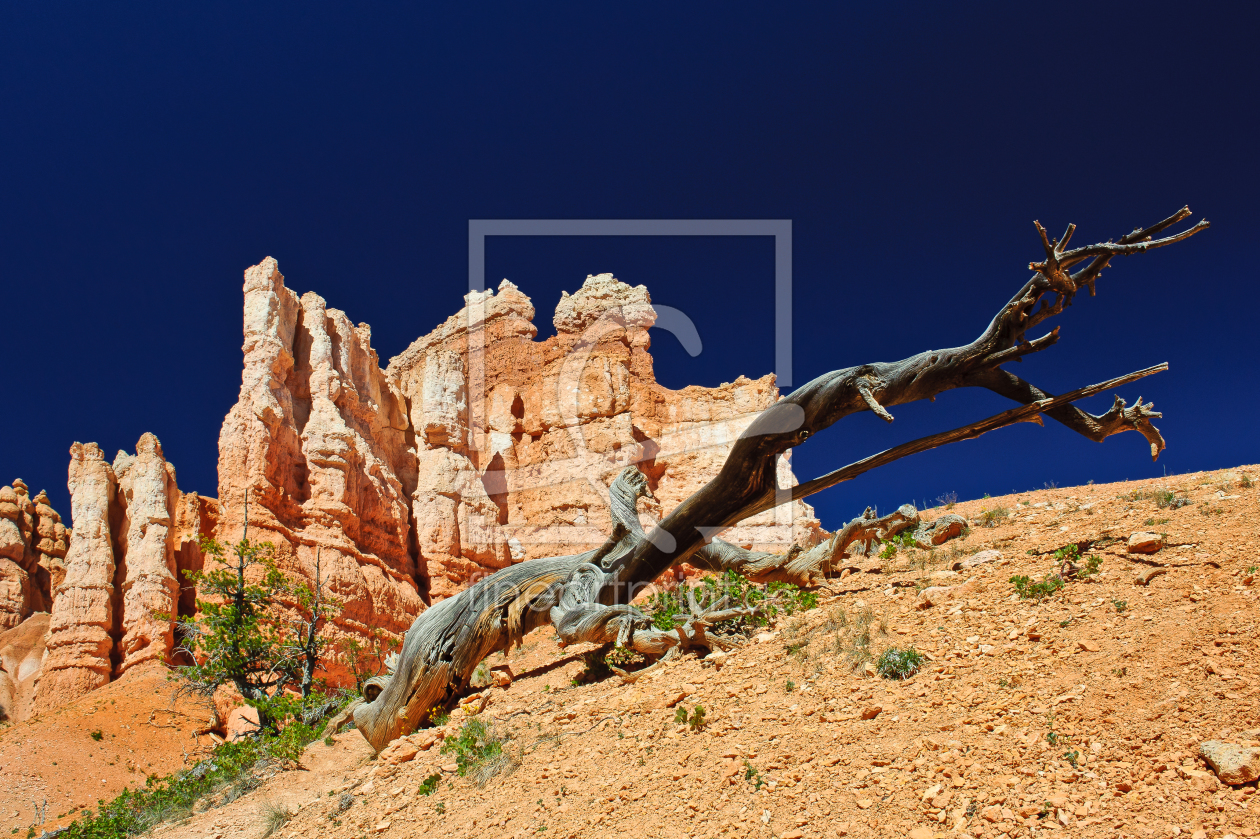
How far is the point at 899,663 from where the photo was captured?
178 inches

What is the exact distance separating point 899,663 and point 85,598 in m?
25.9

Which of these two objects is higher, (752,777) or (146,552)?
(752,777)

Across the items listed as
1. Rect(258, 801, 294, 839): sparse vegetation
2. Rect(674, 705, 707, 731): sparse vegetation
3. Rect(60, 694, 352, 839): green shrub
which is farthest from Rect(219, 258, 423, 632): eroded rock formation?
Rect(674, 705, 707, 731): sparse vegetation

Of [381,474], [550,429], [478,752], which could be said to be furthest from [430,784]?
[550,429]

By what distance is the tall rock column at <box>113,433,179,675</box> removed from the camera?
2089cm

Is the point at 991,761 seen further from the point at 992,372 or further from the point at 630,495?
the point at 630,495

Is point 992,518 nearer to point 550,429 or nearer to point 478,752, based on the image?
point 478,752

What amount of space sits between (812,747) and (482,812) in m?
2.25

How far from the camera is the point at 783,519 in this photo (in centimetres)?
2773

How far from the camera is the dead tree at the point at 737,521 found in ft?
19.4

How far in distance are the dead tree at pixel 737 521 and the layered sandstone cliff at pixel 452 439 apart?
1562 cm

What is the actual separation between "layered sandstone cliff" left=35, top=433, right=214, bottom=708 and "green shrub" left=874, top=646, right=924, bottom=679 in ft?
72.0

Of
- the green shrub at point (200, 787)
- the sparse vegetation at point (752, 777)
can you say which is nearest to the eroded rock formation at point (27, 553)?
the green shrub at point (200, 787)

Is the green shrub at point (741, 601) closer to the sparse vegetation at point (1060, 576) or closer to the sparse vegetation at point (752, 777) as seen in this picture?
the sparse vegetation at point (1060, 576)
